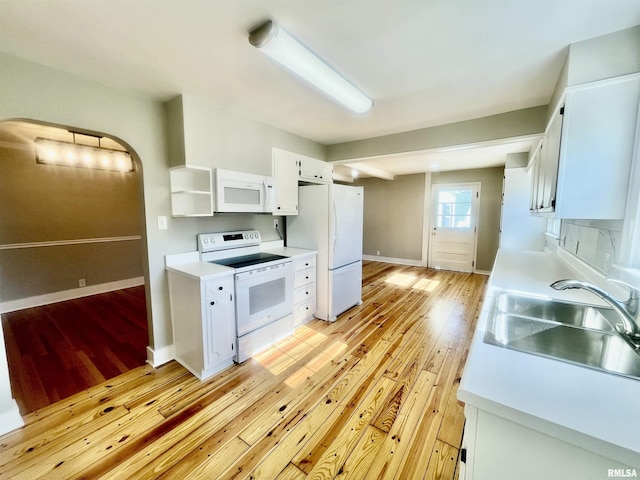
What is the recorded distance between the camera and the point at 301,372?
2244 mm

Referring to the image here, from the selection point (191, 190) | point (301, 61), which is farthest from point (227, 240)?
point (301, 61)

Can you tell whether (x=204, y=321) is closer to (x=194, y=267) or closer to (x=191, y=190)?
(x=194, y=267)

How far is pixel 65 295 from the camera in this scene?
3918 mm

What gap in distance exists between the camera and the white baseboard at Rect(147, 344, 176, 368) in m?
2.32

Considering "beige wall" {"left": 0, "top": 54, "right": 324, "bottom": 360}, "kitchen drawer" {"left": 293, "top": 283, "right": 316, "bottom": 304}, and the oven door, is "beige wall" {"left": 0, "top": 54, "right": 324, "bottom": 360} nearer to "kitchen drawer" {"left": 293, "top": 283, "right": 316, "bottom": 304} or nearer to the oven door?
the oven door

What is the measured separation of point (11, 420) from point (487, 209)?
7084 mm

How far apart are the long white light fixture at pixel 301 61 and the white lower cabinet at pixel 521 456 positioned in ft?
6.19

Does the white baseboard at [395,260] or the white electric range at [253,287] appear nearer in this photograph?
the white electric range at [253,287]

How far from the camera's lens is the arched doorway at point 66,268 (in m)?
2.31

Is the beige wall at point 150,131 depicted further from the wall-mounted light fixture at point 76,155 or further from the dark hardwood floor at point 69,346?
the wall-mounted light fixture at point 76,155

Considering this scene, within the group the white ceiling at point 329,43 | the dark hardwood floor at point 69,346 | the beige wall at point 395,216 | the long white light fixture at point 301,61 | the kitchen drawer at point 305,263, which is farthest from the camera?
the beige wall at point 395,216

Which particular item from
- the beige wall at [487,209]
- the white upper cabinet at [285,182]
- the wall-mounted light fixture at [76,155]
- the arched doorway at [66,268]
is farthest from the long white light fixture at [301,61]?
the beige wall at [487,209]

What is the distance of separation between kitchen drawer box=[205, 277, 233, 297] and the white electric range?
0.20 feet

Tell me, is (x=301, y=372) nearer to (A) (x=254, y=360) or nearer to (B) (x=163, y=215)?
(A) (x=254, y=360)
